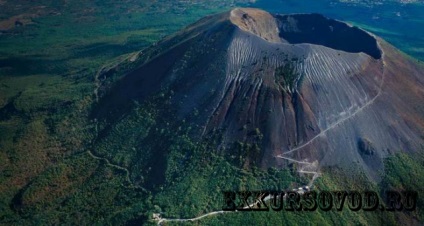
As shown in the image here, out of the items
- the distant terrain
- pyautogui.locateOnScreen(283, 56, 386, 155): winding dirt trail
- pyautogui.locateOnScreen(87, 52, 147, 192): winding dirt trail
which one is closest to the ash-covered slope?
pyautogui.locateOnScreen(283, 56, 386, 155): winding dirt trail

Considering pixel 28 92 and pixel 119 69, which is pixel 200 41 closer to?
pixel 119 69

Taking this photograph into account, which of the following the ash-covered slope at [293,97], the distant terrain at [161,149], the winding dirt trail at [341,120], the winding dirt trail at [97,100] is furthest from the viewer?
the winding dirt trail at [97,100]

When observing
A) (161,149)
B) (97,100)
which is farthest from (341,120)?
(97,100)

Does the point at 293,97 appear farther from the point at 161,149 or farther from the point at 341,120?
the point at 161,149

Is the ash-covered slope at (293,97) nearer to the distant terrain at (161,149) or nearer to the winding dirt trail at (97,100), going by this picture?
the distant terrain at (161,149)

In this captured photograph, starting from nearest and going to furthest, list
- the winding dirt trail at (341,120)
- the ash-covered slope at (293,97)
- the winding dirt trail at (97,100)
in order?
the winding dirt trail at (341,120)
the ash-covered slope at (293,97)
the winding dirt trail at (97,100)

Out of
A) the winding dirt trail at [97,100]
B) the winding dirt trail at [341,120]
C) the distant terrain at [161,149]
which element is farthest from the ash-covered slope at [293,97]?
the winding dirt trail at [97,100]

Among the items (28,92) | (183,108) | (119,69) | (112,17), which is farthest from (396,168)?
(112,17)

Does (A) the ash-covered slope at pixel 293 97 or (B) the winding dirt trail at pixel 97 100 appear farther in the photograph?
(B) the winding dirt trail at pixel 97 100

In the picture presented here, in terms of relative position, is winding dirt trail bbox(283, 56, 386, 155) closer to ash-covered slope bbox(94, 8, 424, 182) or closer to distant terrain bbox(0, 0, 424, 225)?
ash-covered slope bbox(94, 8, 424, 182)

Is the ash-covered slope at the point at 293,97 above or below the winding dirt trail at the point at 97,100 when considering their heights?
above
